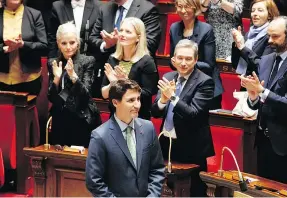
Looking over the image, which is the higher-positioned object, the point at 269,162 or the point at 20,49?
the point at 20,49

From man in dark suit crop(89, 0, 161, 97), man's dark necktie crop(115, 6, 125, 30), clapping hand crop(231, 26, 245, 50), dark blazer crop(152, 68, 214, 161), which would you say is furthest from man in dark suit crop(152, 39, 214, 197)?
man's dark necktie crop(115, 6, 125, 30)

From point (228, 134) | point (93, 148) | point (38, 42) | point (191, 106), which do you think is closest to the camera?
point (93, 148)

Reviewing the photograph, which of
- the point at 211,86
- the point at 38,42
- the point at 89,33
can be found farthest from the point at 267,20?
the point at 38,42

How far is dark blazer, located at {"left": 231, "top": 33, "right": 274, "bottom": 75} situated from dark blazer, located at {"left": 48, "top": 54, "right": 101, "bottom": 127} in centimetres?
53

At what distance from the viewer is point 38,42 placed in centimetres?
271

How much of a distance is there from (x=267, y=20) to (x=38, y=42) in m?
0.88

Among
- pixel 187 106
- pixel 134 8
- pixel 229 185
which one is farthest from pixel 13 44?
pixel 229 185

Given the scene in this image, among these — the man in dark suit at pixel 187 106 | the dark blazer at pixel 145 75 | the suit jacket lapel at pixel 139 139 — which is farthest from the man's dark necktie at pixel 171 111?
the suit jacket lapel at pixel 139 139

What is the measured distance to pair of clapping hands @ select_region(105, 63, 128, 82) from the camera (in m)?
2.27

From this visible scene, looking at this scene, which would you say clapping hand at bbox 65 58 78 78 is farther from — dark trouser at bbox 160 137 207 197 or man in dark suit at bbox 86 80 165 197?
man in dark suit at bbox 86 80 165 197

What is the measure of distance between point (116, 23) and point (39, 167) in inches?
25.8

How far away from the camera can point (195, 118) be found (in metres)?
2.23

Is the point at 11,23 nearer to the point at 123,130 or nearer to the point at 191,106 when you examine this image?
the point at 191,106

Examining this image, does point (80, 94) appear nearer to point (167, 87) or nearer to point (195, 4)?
point (167, 87)
